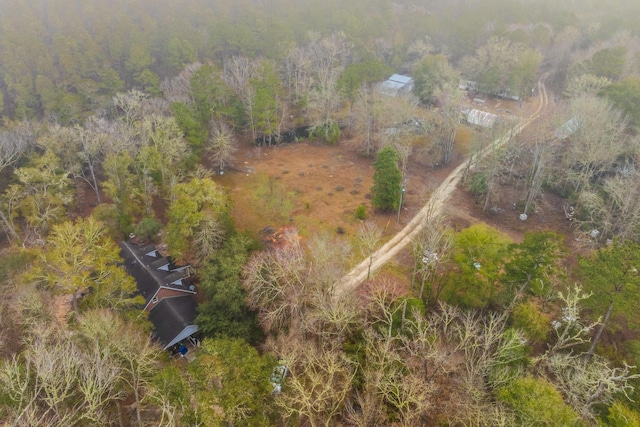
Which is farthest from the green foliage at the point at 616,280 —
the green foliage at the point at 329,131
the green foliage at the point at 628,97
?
the green foliage at the point at 329,131

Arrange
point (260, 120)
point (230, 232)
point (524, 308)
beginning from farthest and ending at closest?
point (260, 120), point (230, 232), point (524, 308)

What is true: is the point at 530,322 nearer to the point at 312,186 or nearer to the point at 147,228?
the point at 312,186

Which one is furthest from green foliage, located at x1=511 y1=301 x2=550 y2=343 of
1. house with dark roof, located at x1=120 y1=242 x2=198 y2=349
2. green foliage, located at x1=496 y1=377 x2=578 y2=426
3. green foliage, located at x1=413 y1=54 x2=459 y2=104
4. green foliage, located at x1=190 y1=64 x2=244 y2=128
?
green foliage, located at x1=413 y1=54 x2=459 y2=104

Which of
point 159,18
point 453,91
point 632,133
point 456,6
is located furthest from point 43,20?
point 632,133

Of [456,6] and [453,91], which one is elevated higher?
[456,6]

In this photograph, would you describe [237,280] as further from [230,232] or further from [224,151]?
[224,151]

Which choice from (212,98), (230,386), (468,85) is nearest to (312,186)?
(212,98)
